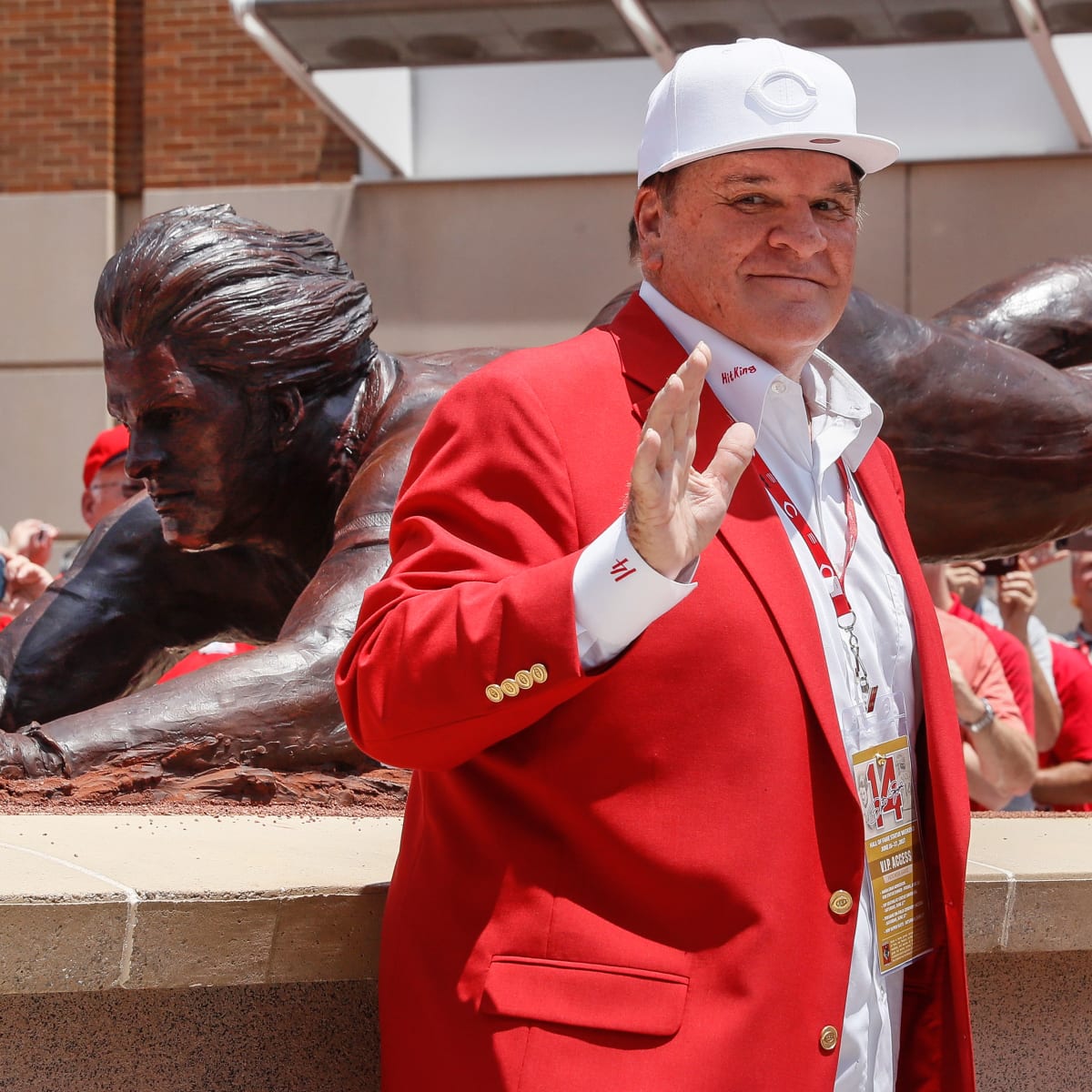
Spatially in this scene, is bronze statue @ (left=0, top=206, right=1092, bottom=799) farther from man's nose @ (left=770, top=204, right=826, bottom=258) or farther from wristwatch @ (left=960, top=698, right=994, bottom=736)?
man's nose @ (left=770, top=204, right=826, bottom=258)

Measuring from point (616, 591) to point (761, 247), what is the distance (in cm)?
53

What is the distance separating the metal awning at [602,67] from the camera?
9336mm

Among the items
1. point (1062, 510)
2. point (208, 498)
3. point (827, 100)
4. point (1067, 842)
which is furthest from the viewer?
point (1062, 510)

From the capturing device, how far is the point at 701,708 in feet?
5.50

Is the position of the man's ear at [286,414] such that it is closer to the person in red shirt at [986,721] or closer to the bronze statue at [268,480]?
the bronze statue at [268,480]

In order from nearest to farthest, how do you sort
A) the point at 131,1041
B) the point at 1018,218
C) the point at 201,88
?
the point at 131,1041 < the point at 1018,218 < the point at 201,88

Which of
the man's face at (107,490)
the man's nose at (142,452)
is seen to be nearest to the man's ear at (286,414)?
the man's nose at (142,452)

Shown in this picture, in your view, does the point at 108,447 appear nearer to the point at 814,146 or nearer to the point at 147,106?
the point at 814,146

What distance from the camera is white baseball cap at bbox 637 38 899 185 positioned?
1.83 metres

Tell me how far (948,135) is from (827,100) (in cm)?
919

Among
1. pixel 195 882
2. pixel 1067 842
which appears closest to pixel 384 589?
pixel 195 882

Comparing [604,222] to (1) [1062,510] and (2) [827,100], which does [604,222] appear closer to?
(1) [1062,510]

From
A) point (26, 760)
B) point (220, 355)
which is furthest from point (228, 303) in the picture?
point (26, 760)

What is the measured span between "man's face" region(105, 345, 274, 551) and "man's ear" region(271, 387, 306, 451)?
0.07 ft
